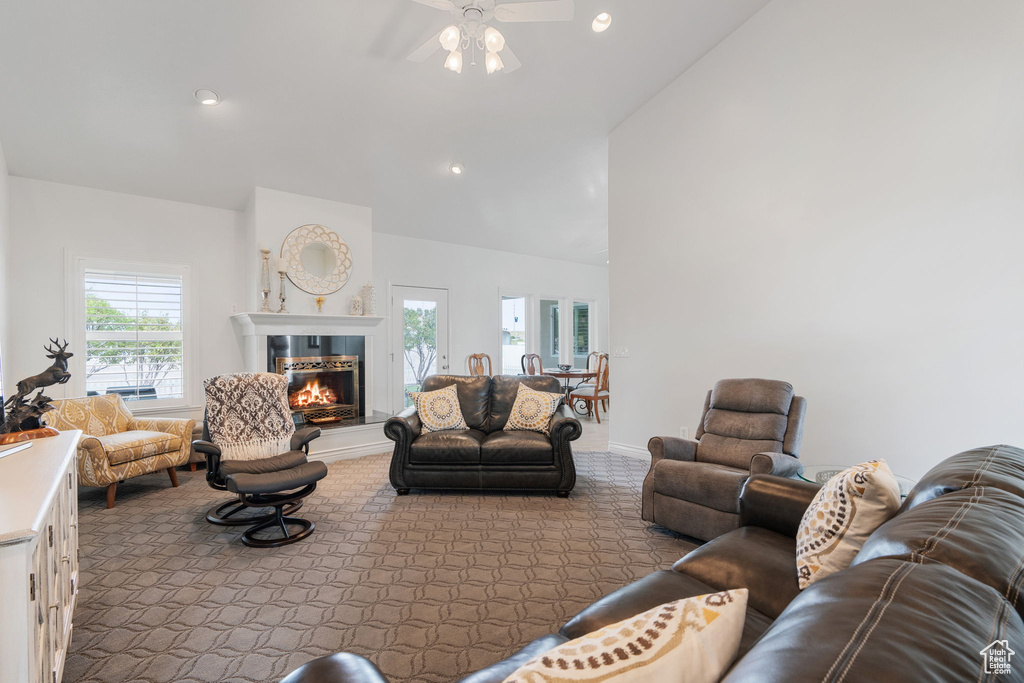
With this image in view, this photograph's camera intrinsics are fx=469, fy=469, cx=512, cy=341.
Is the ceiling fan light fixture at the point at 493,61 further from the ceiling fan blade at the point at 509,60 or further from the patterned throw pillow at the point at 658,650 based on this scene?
the patterned throw pillow at the point at 658,650

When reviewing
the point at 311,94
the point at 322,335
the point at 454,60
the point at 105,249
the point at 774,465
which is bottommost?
the point at 774,465

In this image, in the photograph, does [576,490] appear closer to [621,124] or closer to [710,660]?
[710,660]

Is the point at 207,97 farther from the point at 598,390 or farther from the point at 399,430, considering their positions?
the point at 598,390

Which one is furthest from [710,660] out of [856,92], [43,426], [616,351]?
[616,351]

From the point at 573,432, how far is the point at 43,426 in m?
3.18

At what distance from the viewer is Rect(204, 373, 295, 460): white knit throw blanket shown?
3.35 metres

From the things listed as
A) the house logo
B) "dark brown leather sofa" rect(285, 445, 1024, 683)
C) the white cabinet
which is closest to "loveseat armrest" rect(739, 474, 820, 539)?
"dark brown leather sofa" rect(285, 445, 1024, 683)

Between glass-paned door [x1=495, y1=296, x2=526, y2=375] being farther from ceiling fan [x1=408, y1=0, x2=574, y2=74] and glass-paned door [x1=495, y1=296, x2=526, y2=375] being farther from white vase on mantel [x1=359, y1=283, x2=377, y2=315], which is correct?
ceiling fan [x1=408, y1=0, x2=574, y2=74]

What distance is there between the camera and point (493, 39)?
2678 millimetres

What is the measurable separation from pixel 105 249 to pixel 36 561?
15.1 feet

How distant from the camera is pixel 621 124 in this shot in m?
5.06

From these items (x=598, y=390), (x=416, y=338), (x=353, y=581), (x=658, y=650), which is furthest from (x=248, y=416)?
(x=598, y=390)

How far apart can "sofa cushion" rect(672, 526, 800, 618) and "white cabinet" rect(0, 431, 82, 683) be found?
186cm

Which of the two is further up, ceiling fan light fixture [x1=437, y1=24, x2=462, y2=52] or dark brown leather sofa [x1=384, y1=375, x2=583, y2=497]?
ceiling fan light fixture [x1=437, y1=24, x2=462, y2=52]
